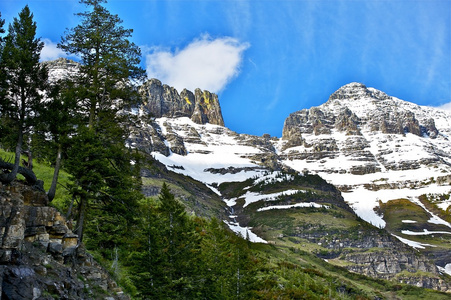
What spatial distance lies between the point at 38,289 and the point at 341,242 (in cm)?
18136

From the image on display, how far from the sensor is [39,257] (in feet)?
41.1

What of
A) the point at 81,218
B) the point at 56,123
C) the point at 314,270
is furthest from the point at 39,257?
the point at 314,270

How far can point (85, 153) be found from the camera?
1934 cm

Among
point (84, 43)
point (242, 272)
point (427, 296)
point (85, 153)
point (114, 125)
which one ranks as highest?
point (84, 43)

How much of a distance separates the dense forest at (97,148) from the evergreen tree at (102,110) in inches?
2.3

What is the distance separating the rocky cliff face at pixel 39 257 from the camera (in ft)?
35.9

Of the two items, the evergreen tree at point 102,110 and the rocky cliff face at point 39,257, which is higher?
the evergreen tree at point 102,110

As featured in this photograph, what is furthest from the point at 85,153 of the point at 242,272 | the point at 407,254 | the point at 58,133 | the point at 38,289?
the point at 407,254

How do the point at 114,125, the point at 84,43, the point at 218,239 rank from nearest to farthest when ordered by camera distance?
1. the point at 114,125
2. the point at 84,43
3. the point at 218,239

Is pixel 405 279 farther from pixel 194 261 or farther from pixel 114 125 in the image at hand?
pixel 114 125

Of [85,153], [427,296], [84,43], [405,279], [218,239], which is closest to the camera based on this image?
[85,153]

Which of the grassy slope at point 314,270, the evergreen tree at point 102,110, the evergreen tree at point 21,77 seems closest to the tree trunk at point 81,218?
the evergreen tree at point 102,110

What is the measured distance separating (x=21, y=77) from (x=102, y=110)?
5.43 meters

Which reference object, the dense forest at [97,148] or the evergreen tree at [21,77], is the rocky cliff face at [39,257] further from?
the evergreen tree at [21,77]
